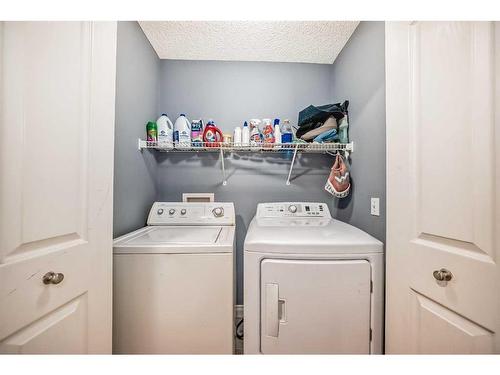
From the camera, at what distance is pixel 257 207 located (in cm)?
195

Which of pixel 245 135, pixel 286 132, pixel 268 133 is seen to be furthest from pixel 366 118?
pixel 245 135

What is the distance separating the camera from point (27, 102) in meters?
0.63

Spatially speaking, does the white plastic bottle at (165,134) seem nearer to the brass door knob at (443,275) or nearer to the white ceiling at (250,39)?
the white ceiling at (250,39)

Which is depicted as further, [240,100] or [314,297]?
[240,100]

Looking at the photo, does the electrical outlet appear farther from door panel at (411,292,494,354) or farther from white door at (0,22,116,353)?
white door at (0,22,116,353)

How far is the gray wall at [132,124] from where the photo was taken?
→ 4.51 ft

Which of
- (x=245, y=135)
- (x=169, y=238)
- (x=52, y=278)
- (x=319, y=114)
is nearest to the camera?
(x=52, y=278)

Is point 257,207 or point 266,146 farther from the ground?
point 266,146

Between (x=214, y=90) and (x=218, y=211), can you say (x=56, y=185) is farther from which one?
(x=214, y=90)

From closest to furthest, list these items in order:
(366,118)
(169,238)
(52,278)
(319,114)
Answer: (52,278), (169,238), (366,118), (319,114)

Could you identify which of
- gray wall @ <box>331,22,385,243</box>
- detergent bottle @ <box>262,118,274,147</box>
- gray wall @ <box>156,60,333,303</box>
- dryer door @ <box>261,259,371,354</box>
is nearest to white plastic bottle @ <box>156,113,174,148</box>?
gray wall @ <box>156,60,333,303</box>

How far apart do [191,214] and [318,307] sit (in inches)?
49.4
